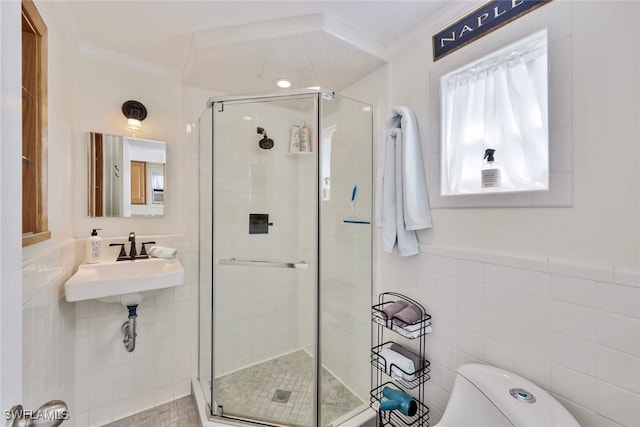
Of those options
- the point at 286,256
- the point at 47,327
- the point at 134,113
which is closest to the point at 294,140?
the point at 286,256

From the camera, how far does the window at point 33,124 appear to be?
1065mm

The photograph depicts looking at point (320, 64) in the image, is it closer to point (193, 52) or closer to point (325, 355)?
point (193, 52)

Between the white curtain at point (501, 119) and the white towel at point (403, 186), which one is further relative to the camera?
the white towel at point (403, 186)

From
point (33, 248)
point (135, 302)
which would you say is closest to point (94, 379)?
point (135, 302)

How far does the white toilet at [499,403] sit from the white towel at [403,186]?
608mm

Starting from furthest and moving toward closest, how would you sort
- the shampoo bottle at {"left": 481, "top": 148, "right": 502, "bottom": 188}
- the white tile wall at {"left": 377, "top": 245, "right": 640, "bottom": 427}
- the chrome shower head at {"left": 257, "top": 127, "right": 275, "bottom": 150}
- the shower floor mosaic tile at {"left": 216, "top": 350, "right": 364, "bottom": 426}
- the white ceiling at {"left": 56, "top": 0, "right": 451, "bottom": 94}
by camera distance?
1. the chrome shower head at {"left": 257, "top": 127, "right": 275, "bottom": 150}
2. the shower floor mosaic tile at {"left": 216, "top": 350, "right": 364, "bottom": 426}
3. the white ceiling at {"left": 56, "top": 0, "right": 451, "bottom": 94}
4. the shampoo bottle at {"left": 481, "top": 148, "right": 502, "bottom": 188}
5. the white tile wall at {"left": 377, "top": 245, "right": 640, "bottom": 427}

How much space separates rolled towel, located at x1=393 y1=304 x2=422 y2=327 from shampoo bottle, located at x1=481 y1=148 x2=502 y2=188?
0.70m

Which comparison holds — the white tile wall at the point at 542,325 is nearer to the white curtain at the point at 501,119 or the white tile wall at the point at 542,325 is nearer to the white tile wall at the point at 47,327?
the white curtain at the point at 501,119

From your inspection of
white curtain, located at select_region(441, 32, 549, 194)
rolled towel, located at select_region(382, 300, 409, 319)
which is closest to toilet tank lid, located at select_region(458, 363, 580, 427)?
rolled towel, located at select_region(382, 300, 409, 319)

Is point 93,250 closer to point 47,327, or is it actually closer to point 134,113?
point 47,327

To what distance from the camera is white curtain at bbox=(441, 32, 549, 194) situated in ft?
3.67

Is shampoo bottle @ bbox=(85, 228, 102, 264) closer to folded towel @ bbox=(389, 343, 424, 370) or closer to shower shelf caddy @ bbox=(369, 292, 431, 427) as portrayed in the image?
shower shelf caddy @ bbox=(369, 292, 431, 427)

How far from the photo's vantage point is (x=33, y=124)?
43.1 inches

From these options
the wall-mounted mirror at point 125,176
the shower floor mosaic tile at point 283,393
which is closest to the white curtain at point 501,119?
the shower floor mosaic tile at point 283,393
